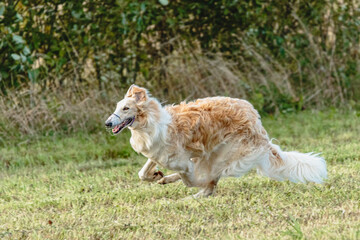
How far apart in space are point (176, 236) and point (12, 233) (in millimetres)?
1339

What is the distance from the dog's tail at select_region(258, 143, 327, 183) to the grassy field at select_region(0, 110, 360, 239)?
0.12 meters

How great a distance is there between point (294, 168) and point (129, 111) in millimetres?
1796

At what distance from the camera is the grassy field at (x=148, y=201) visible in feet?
16.7

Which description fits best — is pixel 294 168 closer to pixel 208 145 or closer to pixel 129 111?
pixel 208 145

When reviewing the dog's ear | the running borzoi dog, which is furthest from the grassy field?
the dog's ear

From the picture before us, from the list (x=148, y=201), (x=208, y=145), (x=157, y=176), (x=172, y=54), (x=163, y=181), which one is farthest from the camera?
(x=172, y=54)

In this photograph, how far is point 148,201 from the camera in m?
6.30

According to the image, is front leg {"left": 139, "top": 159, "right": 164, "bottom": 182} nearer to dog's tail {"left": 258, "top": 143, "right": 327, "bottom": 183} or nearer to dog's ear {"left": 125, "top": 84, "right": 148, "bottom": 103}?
dog's ear {"left": 125, "top": 84, "right": 148, "bottom": 103}

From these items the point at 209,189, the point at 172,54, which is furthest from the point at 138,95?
the point at 172,54

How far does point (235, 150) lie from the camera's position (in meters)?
6.43

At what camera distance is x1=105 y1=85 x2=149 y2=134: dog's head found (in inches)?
230

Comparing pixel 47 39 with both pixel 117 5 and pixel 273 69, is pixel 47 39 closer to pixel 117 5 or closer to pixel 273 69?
pixel 117 5

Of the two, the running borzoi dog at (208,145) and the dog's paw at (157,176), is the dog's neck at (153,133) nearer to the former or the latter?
the running borzoi dog at (208,145)

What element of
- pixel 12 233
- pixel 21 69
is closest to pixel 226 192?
pixel 12 233
